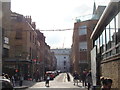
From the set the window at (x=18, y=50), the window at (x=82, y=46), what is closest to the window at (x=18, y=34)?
the window at (x=18, y=50)

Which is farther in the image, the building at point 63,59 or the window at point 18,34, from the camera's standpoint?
the building at point 63,59

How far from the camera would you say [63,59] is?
165500mm

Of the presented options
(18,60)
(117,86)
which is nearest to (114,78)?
(117,86)

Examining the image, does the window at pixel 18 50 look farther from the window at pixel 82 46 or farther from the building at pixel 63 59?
the building at pixel 63 59

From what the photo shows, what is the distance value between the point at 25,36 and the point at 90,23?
1254 centimetres

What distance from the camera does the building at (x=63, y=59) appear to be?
538 ft

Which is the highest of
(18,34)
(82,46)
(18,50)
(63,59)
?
(18,34)

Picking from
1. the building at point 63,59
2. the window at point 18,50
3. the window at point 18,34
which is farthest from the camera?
the building at point 63,59

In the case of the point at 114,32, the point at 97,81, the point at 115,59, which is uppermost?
the point at 114,32

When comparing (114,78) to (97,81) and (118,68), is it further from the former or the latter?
(97,81)

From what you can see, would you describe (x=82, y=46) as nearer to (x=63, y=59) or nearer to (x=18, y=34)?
(x=18, y=34)

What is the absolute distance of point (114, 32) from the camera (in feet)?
44.7

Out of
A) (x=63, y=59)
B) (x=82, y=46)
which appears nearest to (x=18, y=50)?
(x=82, y=46)

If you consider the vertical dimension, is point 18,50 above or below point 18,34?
below
